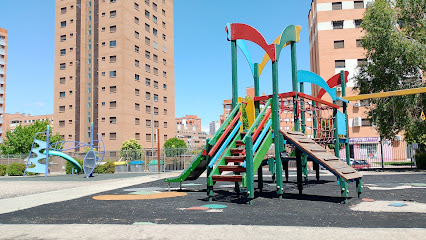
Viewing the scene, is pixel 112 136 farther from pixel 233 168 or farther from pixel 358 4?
pixel 233 168

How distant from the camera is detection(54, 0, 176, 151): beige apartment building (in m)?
61.6

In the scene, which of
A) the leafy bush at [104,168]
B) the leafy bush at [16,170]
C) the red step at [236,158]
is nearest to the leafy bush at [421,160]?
the red step at [236,158]

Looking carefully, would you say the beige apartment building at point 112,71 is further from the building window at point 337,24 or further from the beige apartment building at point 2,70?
the beige apartment building at point 2,70

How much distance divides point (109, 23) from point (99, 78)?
32.0 ft

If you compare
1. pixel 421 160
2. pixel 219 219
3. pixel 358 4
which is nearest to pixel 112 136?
pixel 358 4

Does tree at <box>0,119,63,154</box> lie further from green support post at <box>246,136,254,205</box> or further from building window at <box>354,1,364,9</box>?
green support post at <box>246,136,254,205</box>

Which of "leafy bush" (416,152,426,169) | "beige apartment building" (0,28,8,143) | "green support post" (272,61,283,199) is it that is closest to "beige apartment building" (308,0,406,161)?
"leafy bush" (416,152,426,169)

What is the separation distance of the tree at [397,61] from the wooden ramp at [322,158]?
673 inches

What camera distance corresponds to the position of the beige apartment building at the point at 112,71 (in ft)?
202

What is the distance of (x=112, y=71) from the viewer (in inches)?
2456

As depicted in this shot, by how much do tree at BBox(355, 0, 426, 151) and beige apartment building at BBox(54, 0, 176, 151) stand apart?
133 feet

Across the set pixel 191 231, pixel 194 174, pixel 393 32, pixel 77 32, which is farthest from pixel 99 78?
pixel 191 231

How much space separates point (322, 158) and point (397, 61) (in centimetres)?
1948

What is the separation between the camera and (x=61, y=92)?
6788 cm
